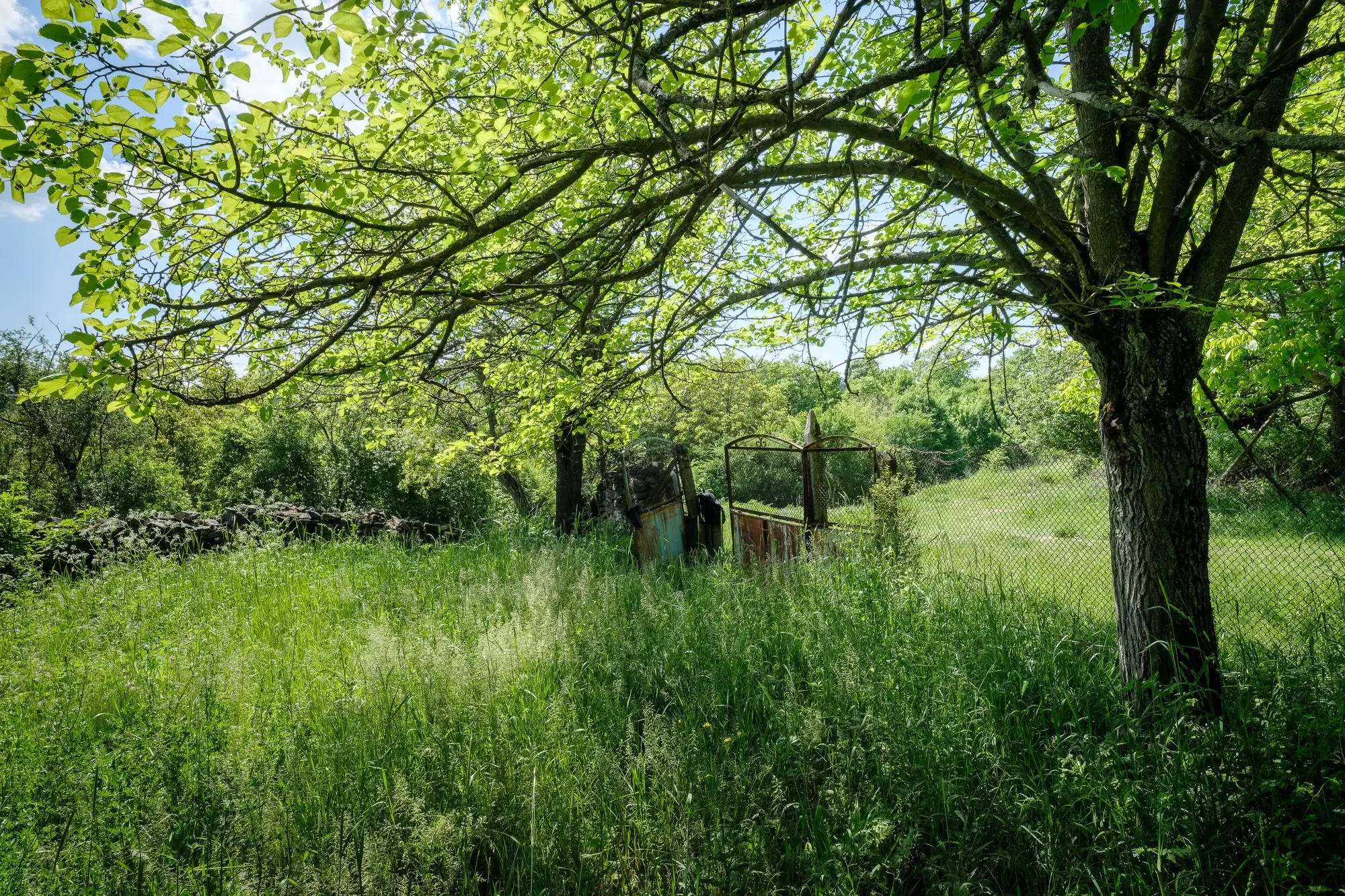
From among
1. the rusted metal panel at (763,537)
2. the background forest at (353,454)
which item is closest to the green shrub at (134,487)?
the background forest at (353,454)

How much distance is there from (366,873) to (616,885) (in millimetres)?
862

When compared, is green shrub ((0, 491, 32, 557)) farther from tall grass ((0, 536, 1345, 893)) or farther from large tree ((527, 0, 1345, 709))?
large tree ((527, 0, 1345, 709))

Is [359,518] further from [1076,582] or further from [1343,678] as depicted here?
[1343,678]

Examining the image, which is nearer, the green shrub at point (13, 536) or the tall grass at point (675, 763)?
the tall grass at point (675, 763)

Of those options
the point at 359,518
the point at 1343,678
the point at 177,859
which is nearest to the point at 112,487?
the point at 359,518

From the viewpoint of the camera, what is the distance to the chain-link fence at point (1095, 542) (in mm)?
5473

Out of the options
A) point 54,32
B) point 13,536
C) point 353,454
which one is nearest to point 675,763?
point 54,32

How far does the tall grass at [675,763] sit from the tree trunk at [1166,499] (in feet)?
0.77

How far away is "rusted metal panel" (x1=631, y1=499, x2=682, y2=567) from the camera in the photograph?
8.88 m

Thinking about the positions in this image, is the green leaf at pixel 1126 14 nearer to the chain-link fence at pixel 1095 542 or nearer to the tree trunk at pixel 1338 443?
the chain-link fence at pixel 1095 542

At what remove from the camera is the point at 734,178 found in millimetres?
2979

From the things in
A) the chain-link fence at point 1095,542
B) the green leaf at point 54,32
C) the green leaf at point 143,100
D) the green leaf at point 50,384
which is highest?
the green leaf at point 54,32

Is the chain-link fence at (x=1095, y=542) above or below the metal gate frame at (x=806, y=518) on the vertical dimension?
below

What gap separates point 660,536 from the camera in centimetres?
930
